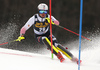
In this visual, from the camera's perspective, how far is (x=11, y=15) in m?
3.90

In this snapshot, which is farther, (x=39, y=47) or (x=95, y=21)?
(x=39, y=47)

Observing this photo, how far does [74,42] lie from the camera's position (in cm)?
367

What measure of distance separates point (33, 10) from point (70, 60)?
5.47 feet

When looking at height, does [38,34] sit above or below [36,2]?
below

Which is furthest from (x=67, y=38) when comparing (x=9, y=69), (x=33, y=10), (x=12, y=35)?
(x=9, y=69)

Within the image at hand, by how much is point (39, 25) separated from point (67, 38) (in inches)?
57.8

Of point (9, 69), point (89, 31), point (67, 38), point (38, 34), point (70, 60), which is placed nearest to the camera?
point (9, 69)

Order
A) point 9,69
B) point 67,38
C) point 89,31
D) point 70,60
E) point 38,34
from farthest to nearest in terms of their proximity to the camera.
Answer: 1. point 67,38
2. point 89,31
3. point 38,34
4. point 70,60
5. point 9,69

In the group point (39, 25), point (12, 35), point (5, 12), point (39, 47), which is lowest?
point (39, 47)

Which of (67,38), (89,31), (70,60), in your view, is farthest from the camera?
(67,38)

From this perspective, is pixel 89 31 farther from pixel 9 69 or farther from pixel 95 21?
pixel 9 69

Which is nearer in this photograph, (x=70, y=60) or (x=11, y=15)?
(x=70, y=60)

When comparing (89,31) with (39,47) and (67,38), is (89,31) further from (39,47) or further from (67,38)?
(39,47)

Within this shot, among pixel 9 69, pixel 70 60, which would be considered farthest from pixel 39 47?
pixel 9 69
